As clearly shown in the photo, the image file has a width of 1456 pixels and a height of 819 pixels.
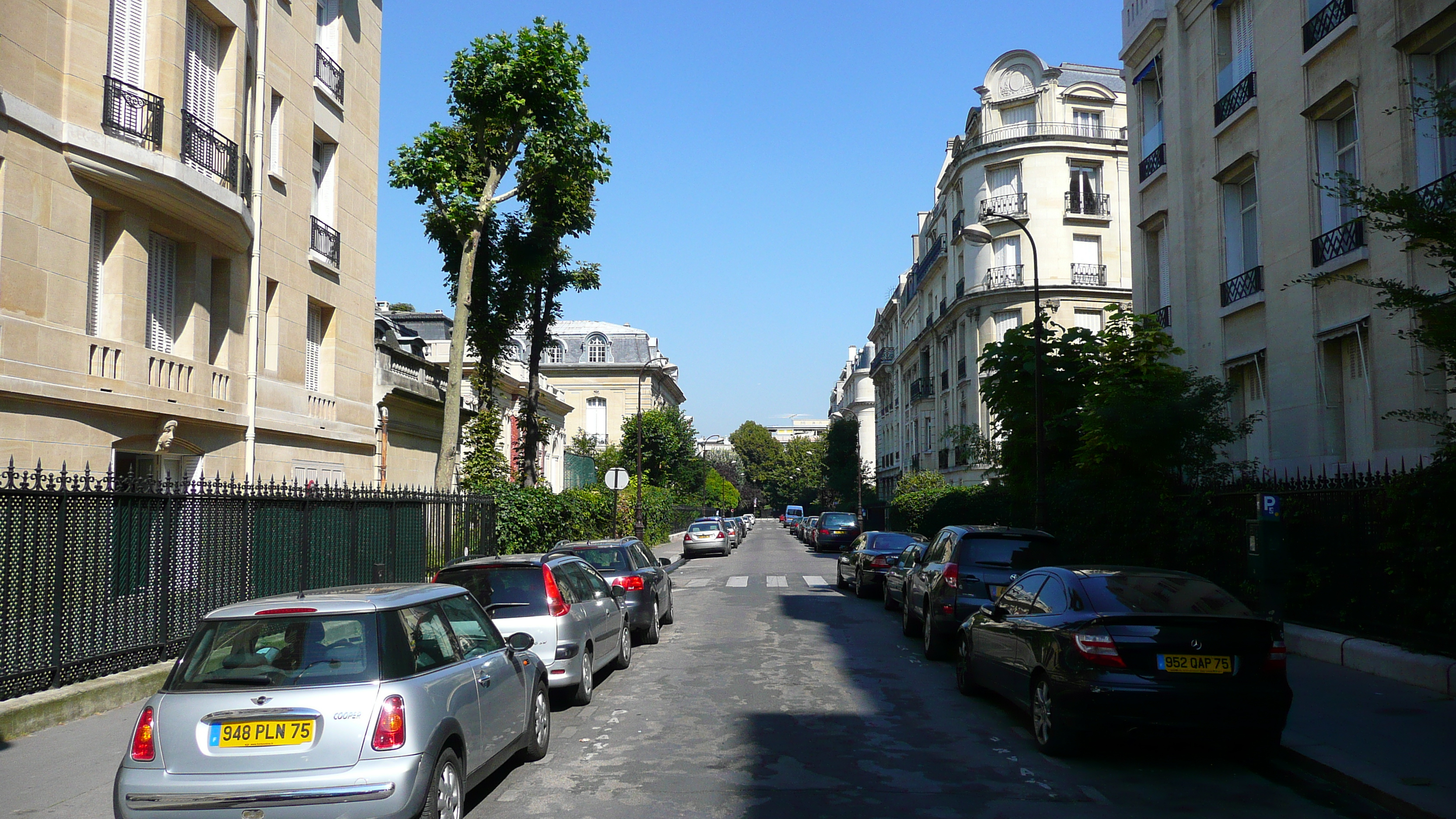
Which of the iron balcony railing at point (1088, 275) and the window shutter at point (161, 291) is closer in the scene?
the window shutter at point (161, 291)

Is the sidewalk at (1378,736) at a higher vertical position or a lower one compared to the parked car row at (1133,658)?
lower

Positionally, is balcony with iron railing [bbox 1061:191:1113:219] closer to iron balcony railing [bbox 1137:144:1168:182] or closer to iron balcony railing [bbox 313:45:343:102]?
iron balcony railing [bbox 1137:144:1168:182]

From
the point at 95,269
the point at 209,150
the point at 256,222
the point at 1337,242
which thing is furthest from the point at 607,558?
the point at 1337,242

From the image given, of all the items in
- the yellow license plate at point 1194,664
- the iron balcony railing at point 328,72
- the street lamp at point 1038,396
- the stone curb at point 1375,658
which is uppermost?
the iron balcony railing at point 328,72

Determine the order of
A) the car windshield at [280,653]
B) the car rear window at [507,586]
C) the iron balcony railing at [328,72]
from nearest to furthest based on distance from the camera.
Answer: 1. the car windshield at [280,653]
2. the car rear window at [507,586]
3. the iron balcony railing at [328,72]

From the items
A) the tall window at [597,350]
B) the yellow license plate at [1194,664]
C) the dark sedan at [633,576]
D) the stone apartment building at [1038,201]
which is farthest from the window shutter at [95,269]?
the tall window at [597,350]

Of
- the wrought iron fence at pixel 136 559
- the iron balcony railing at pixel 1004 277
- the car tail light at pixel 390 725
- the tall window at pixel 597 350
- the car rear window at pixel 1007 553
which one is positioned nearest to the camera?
the car tail light at pixel 390 725

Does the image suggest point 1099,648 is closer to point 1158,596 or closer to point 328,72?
point 1158,596

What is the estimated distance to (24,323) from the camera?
11414 millimetres

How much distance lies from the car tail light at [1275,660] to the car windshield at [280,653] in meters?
6.24

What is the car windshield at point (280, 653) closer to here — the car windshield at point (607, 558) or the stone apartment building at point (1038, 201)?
the car windshield at point (607, 558)

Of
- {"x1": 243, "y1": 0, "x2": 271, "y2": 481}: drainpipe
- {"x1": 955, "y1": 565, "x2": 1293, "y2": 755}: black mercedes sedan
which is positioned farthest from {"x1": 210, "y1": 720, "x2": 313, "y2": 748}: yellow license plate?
{"x1": 243, "y1": 0, "x2": 271, "y2": 481}: drainpipe

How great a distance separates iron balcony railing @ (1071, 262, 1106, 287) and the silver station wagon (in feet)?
129

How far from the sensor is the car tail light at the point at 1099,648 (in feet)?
24.5
